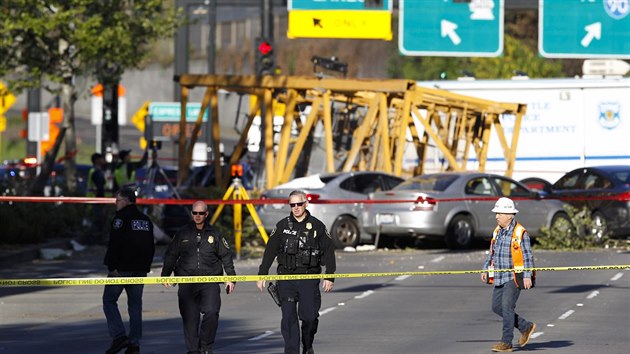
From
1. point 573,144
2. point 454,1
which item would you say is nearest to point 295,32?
point 454,1

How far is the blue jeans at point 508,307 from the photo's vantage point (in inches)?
554

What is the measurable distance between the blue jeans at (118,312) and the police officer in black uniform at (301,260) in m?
1.54

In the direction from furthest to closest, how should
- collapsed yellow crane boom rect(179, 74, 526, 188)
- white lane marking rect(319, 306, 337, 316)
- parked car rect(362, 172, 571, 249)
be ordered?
collapsed yellow crane boom rect(179, 74, 526, 188) → parked car rect(362, 172, 571, 249) → white lane marking rect(319, 306, 337, 316)

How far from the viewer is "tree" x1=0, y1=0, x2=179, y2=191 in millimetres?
30625

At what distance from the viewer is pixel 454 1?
113ft

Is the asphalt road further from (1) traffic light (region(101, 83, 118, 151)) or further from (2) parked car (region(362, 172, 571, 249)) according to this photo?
(1) traffic light (region(101, 83, 118, 151))

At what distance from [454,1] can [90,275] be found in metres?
15.0

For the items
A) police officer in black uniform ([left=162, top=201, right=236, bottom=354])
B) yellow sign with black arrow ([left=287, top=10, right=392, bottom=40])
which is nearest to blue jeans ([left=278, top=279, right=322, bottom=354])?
police officer in black uniform ([left=162, top=201, right=236, bottom=354])

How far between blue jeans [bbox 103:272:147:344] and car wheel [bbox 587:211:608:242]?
47.0 feet

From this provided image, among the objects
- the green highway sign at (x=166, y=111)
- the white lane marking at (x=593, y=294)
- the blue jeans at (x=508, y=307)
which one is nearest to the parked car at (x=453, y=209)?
the white lane marking at (x=593, y=294)

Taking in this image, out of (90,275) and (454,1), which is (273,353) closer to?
(90,275)

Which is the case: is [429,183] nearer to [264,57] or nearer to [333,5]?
[264,57]

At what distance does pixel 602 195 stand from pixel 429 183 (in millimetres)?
3231

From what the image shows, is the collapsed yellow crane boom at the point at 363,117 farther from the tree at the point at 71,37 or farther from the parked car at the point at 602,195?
the parked car at the point at 602,195
